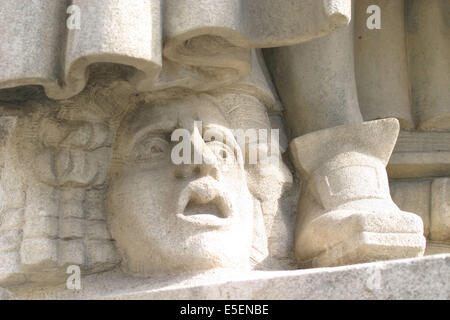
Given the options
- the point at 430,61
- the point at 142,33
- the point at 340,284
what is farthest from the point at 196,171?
the point at 430,61

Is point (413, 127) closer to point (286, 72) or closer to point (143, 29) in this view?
point (286, 72)

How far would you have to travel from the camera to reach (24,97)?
2.06m

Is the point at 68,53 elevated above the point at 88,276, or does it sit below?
above

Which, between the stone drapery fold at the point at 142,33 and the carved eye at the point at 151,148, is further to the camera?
the carved eye at the point at 151,148

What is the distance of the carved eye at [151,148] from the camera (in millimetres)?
2053

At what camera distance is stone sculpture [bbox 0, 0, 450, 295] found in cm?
187

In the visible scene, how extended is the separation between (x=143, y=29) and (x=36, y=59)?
0.70ft

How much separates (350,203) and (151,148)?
1.41 ft

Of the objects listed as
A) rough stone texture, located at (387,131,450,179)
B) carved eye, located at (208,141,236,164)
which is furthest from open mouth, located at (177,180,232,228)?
rough stone texture, located at (387,131,450,179)

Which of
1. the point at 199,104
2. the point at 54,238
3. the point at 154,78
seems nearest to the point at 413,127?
the point at 199,104

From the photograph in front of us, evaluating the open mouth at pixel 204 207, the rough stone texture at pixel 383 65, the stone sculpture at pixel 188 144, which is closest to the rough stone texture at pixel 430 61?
the rough stone texture at pixel 383 65

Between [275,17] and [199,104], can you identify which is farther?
[199,104]

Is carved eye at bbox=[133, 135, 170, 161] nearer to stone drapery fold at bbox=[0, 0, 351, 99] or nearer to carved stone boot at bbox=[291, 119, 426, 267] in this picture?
stone drapery fold at bbox=[0, 0, 351, 99]

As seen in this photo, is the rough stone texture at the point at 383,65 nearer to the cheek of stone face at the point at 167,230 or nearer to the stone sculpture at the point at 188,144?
the stone sculpture at the point at 188,144
